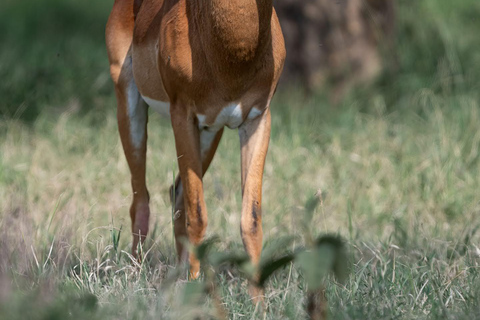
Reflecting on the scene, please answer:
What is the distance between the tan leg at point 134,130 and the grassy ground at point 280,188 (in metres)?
0.12

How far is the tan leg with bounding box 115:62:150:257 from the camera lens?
433cm

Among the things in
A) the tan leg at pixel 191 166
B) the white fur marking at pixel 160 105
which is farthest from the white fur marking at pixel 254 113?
the white fur marking at pixel 160 105

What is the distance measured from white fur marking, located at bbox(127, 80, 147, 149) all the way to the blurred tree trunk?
3015 millimetres

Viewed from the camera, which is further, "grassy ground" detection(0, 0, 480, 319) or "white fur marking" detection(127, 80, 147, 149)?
"white fur marking" detection(127, 80, 147, 149)

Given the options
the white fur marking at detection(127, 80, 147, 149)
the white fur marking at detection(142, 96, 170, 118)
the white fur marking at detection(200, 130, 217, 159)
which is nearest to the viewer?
the white fur marking at detection(142, 96, 170, 118)

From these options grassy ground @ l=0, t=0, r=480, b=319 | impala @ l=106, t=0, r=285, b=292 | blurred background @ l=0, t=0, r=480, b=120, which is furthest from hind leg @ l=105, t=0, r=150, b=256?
blurred background @ l=0, t=0, r=480, b=120

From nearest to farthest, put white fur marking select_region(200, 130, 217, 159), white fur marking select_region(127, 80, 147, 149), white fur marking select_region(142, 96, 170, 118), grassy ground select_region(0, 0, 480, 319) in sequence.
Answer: grassy ground select_region(0, 0, 480, 319), white fur marking select_region(142, 96, 170, 118), white fur marking select_region(200, 130, 217, 159), white fur marking select_region(127, 80, 147, 149)

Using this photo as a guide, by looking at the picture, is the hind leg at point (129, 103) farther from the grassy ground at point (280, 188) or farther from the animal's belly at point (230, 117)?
the animal's belly at point (230, 117)

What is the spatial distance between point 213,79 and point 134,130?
99 centimetres

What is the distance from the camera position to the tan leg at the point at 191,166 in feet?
11.9

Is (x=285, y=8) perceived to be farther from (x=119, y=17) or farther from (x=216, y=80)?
(x=216, y=80)

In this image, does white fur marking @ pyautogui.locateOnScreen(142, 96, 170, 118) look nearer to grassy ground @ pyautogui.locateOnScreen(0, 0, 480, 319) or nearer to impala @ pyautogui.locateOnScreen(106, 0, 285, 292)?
impala @ pyautogui.locateOnScreen(106, 0, 285, 292)

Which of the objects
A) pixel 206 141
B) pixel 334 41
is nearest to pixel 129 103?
pixel 206 141

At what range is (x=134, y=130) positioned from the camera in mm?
4344
